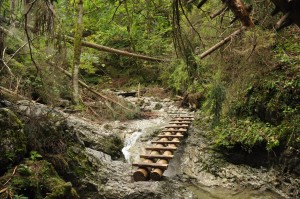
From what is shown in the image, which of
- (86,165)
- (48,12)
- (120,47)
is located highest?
(120,47)

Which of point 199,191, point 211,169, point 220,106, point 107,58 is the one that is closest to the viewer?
point 199,191

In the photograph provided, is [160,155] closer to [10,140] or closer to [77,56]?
[10,140]

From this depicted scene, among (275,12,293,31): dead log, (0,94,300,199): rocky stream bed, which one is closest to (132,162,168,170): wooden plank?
(0,94,300,199): rocky stream bed

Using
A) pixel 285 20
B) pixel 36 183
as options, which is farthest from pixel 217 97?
pixel 285 20

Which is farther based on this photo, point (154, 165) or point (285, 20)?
point (154, 165)

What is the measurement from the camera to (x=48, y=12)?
10.6 ft

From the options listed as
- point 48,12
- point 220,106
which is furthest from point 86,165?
point 220,106

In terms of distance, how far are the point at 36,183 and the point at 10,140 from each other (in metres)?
0.72

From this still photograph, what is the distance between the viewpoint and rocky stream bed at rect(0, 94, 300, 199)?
4637mm

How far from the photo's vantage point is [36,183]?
3570mm

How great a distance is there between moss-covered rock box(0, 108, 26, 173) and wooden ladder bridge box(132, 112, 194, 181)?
6.73ft

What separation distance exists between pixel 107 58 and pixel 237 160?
11.6 metres

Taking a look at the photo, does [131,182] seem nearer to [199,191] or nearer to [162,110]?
[199,191]

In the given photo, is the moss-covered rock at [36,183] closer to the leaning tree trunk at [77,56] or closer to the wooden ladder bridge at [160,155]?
the wooden ladder bridge at [160,155]
